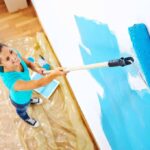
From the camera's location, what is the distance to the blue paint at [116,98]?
779 mm

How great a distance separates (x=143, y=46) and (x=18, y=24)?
1602 millimetres

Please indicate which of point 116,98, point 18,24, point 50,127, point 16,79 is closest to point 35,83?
point 16,79

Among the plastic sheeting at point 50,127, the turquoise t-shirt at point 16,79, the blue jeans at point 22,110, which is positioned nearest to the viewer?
the turquoise t-shirt at point 16,79

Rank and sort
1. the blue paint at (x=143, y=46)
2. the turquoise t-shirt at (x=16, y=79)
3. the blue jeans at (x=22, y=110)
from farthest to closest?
the blue jeans at (x=22, y=110) < the turquoise t-shirt at (x=16, y=79) < the blue paint at (x=143, y=46)

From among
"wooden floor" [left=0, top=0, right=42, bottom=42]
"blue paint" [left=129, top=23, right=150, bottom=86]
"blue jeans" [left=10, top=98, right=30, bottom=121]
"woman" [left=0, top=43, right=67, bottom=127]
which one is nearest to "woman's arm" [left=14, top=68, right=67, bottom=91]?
"woman" [left=0, top=43, right=67, bottom=127]

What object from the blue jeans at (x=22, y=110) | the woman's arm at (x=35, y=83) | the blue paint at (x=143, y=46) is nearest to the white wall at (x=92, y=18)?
the blue paint at (x=143, y=46)

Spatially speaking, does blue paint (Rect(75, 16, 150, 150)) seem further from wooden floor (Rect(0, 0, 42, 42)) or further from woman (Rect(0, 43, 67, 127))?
wooden floor (Rect(0, 0, 42, 42))

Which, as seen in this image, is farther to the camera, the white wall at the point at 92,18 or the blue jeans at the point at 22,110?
the blue jeans at the point at 22,110

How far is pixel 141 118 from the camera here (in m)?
0.78

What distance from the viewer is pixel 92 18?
896 mm

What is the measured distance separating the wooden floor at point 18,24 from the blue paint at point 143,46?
1478mm

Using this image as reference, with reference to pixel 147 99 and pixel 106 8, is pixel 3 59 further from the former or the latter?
pixel 147 99

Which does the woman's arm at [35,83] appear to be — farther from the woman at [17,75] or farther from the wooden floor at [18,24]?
the wooden floor at [18,24]

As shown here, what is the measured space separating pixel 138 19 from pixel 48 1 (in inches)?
34.3
